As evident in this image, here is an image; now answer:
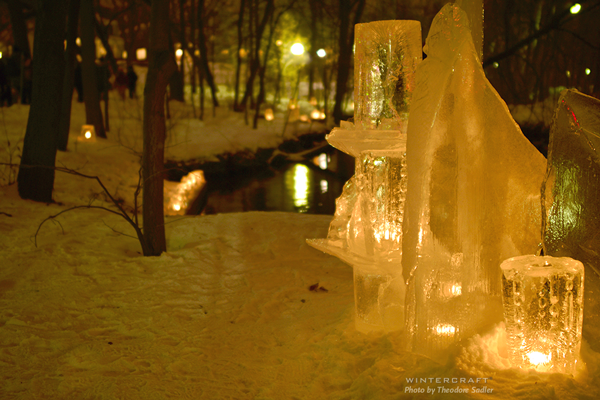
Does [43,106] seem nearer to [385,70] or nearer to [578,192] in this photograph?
[385,70]

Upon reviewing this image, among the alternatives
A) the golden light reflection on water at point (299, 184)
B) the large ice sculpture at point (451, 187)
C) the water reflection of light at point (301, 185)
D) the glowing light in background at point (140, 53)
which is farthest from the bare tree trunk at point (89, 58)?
the glowing light in background at point (140, 53)

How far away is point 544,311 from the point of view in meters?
2.73

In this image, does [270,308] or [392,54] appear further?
[270,308]

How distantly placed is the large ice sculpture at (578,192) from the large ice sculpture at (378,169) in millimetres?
939

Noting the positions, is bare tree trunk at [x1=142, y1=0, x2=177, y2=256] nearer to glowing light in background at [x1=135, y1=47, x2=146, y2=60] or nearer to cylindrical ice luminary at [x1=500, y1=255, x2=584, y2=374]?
cylindrical ice luminary at [x1=500, y1=255, x2=584, y2=374]

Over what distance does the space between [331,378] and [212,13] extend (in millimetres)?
28112

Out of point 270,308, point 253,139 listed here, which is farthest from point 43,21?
point 253,139

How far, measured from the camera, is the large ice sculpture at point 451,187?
3.04m

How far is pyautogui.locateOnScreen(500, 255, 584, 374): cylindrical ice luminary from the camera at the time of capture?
2.68 metres

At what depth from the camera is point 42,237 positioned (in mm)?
5832

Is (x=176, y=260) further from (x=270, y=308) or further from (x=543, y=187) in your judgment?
(x=543, y=187)

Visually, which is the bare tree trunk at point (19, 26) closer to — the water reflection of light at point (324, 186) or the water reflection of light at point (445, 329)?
the water reflection of light at point (324, 186)

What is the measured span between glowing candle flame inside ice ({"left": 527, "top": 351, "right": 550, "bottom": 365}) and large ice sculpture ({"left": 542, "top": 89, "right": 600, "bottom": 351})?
0.44 m

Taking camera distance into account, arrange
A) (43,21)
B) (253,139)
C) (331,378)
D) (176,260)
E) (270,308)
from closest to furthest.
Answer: (331,378) → (270,308) → (176,260) → (43,21) → (253,139)
